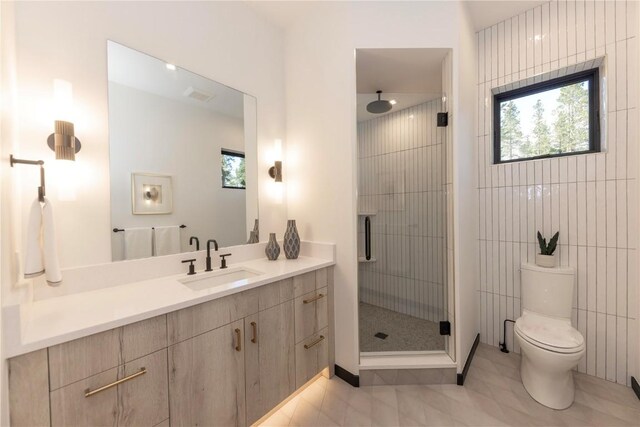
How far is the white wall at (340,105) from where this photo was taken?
1.78 m

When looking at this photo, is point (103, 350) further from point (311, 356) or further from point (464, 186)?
point (464, 186)

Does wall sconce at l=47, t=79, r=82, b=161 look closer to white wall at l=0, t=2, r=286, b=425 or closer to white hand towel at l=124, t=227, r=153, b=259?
white wall at l=0, t=2, r=286, b=425

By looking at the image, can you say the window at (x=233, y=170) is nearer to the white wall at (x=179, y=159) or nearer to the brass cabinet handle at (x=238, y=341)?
the white wall at (x=179, y=159)

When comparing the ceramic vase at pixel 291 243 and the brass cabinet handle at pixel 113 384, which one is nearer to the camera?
the brass cabinet handle at pixel 113 384

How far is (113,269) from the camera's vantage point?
4.40 feet

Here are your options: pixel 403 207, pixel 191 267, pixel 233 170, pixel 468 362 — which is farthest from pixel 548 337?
pixel 233 170

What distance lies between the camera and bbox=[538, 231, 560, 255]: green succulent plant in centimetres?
191

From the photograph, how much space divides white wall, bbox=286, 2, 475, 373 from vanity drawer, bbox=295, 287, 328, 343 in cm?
15

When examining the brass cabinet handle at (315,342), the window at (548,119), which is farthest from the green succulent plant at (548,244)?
the brass cabinet handle at (315,342)

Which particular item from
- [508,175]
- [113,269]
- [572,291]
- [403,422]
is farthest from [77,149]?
[572,291]

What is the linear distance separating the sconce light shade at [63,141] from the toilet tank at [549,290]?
9.82 feet

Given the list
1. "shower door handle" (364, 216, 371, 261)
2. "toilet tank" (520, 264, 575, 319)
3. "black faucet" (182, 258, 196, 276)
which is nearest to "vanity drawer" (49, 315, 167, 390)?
"black faucet" (182, 258, 196, 276)

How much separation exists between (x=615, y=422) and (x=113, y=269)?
2.96 meters

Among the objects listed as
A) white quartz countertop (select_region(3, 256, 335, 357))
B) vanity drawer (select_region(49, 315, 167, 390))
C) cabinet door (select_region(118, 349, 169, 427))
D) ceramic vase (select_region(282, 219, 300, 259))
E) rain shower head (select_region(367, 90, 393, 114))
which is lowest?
cabinet door (select_region(118, 349, 169, 427))
